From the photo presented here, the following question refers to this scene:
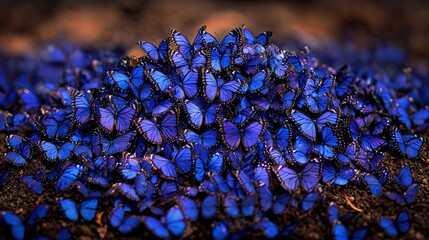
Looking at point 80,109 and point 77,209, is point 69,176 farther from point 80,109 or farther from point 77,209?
point 80,109

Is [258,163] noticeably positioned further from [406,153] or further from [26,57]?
[26,57]

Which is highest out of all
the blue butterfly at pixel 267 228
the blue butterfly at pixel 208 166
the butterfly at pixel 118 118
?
the butterfly at pixel 118 118

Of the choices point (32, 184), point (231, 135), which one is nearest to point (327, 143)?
point (231, 135)

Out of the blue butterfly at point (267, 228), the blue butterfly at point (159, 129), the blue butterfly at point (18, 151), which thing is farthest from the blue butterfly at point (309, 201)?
the blue butterfly at point (18, 151)

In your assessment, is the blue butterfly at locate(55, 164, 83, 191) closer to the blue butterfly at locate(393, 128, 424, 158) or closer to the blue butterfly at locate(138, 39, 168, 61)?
the blue butterfly at locate(138, 39, 168, 61)

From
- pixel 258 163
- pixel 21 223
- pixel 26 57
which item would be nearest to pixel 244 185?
pixel 258 163

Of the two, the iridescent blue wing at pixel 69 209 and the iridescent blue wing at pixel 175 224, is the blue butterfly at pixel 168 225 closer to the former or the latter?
the iridescent blue wing at pixel 175 224
